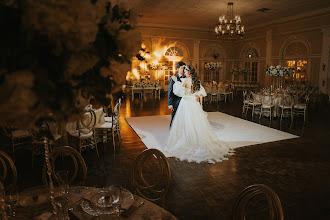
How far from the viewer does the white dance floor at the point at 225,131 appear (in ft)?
19.2

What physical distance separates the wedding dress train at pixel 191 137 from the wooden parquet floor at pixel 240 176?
0.28 metres

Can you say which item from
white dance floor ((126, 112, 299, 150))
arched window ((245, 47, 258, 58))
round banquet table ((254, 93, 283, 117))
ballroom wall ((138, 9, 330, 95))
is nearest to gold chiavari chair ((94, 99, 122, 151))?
white dance floor ((126, 112, 299, 150))

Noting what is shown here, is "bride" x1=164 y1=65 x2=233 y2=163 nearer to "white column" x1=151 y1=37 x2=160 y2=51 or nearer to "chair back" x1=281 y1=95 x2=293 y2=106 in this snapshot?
"chair back" x1=281 y1=95 x2=293 y2=106

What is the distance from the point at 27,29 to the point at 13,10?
10 cm

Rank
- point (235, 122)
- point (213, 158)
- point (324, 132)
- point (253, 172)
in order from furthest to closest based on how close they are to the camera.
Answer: point (235, 122), point (324, 132), point (213, 158), point (253, 172)

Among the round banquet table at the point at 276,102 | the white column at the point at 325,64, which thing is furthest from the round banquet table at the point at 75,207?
the white column at the point at 325,64

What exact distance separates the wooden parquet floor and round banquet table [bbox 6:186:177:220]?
4.19ft

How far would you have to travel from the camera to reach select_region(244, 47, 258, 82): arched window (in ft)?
55.5

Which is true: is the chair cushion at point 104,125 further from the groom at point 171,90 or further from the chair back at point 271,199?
the chair back at point 271,199

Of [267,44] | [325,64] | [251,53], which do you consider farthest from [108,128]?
[251,53]

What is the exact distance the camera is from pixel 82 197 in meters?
1.85

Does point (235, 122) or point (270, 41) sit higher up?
point (270, 41)

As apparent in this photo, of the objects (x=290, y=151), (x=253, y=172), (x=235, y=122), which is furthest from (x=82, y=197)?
(x=235, y=122)

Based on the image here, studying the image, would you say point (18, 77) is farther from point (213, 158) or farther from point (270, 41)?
point (270, 41)
